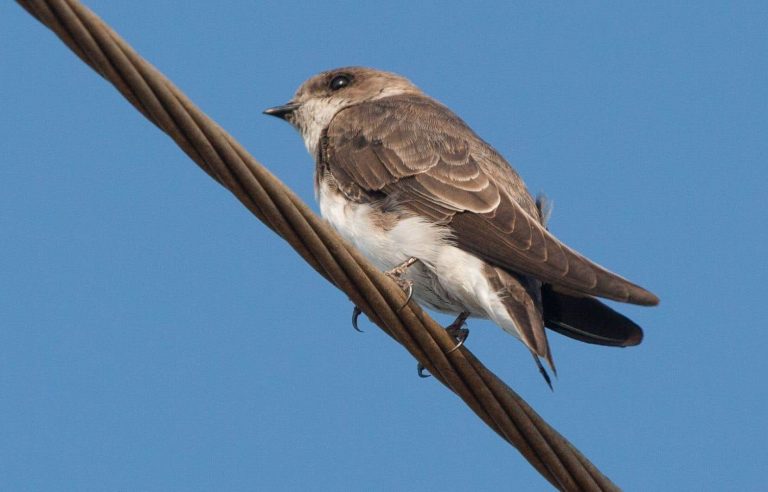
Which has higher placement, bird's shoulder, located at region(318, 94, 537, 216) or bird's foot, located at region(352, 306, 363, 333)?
bird's shoulder, located at region(318, 94, 537, 216)

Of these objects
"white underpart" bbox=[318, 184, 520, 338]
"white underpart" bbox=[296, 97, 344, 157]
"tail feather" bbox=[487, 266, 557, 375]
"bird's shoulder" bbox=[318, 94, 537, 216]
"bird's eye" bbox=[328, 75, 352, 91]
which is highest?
"bird's eye" bbox=[328, 75, 352, 91]

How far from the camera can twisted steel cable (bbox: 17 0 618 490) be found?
3398 millimetres

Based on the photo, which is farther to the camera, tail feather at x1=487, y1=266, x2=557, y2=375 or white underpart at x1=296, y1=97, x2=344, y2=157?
white underpart at x1=296, y1=97, x2=344, y2=157

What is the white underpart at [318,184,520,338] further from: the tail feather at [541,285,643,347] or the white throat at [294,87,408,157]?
the white throat at [294,87,408,157]

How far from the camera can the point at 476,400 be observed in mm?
4629

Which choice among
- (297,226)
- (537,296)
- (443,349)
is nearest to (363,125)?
(537,296)

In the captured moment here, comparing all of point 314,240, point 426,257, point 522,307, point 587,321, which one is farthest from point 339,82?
point 314,240

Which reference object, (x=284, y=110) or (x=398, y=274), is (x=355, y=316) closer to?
(x=398, y=274)

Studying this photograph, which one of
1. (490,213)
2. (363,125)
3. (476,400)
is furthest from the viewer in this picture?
(363,125)

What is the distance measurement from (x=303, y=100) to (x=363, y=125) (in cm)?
166

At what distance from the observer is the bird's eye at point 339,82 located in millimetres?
8734

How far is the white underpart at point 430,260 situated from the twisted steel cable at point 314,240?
0.73 m

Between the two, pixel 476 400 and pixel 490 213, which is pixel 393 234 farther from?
pixel 476 400

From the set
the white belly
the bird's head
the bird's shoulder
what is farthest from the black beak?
the white belly
